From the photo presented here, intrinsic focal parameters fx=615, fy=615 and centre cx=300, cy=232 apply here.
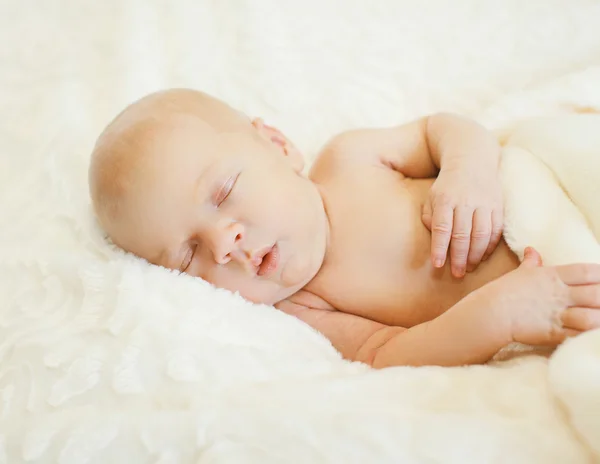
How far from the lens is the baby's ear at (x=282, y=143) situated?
110 cm

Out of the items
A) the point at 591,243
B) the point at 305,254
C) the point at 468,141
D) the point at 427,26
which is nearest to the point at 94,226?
the point at 305,254

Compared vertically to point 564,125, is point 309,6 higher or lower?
higher

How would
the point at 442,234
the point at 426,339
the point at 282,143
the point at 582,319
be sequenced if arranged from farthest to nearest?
the point at 282,143 → the point at 442,234 → the point at 426,339 → the point at 582,319

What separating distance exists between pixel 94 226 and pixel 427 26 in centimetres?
89

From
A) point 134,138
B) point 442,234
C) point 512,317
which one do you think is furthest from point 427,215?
point 134,138

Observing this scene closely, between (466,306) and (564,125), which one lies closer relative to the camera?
(466,306)

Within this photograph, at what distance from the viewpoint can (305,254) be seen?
100 cm

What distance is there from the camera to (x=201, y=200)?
91 cm

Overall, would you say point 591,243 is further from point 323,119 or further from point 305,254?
point 323,119

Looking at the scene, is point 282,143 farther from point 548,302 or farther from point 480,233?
point 548,302

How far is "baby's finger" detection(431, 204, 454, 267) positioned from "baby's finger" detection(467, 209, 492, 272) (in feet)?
0.12

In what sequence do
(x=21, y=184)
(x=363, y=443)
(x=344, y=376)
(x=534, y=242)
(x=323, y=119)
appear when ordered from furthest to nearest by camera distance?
(x=323, y=119)
(x=21, y=184)
(x=534, y=242)
(x=344, y=376)
(x=363, y=443)

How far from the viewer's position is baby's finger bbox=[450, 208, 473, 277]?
3.02 feet

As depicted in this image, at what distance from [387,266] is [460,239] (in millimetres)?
142
